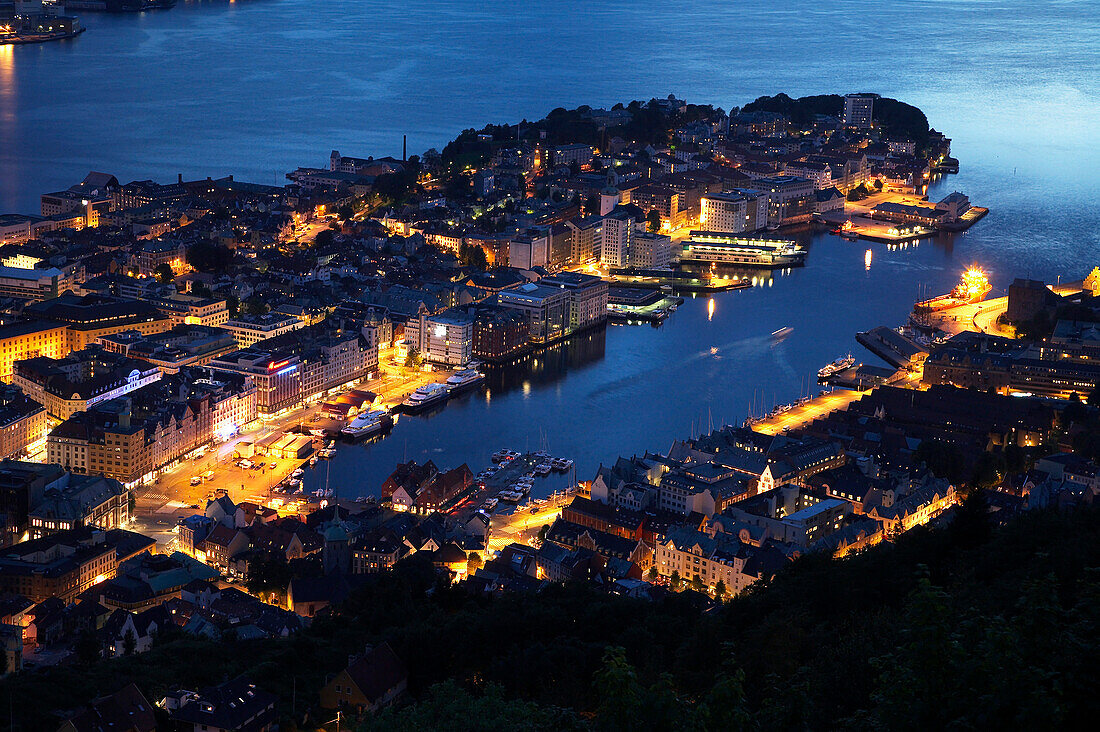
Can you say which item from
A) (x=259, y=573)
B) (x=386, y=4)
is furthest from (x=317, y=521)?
(x=386, y=4)

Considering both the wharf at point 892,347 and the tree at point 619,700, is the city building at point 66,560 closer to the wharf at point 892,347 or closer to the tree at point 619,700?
the tree at point 619,700

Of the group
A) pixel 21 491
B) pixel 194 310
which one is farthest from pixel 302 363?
pixel 21 491

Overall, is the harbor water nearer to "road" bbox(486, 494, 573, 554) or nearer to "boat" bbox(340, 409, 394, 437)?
"boat" bbox(340, 409, 394, 437)

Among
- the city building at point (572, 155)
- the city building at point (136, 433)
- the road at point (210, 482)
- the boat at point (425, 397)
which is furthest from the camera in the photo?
the city building at point (572, 155)

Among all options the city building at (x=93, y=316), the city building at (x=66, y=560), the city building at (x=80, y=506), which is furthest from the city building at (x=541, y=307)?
the city building at (x=66, y=560)

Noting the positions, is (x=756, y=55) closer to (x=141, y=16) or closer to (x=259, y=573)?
(x=141, y=16)

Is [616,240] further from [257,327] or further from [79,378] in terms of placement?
[79,378]
